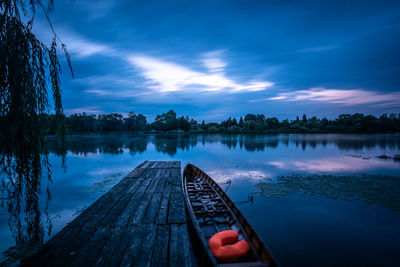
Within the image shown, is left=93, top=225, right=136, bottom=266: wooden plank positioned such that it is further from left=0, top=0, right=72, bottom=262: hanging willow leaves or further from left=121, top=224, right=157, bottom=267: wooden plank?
left=0, top=0, right=72, bottom=262: hanging willow leaves

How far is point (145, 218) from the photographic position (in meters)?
4.18

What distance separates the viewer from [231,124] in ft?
398

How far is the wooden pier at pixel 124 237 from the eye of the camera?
278 centimetres

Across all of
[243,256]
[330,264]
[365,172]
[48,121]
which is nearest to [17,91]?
[48,121]

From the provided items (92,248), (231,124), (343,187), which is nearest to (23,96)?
(92,248)

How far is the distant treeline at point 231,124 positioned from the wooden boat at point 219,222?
3705 inches

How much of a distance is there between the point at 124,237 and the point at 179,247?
109cm

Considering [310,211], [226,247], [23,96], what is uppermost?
[23,96]

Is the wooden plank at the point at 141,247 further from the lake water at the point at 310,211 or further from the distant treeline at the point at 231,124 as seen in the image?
the distant treeline at the point at 231,124

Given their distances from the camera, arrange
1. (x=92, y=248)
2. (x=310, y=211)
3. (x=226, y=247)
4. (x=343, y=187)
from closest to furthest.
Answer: (x=92, y=248) < (x=226, y=247) < (x=310, y=211) < (x=343, y=187)

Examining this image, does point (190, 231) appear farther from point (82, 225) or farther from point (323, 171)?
point (323, 171)

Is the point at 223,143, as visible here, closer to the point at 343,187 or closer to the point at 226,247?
the point at 343,187

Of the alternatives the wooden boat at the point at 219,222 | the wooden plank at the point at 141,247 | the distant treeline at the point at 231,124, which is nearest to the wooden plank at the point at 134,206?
the wooden plank at the point at 141,247

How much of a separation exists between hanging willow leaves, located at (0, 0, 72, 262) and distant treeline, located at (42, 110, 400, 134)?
9584cm
